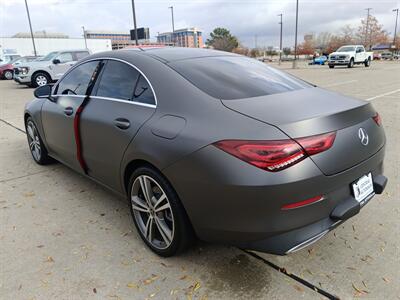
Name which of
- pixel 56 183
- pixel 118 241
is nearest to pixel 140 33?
pixel 56 183

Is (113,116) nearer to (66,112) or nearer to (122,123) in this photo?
(122,123)

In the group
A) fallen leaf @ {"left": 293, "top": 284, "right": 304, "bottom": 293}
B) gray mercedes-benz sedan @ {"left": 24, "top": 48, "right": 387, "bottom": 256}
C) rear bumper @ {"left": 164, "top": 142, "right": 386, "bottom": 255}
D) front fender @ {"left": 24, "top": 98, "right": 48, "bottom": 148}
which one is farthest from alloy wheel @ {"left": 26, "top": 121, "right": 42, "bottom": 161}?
fallen leaf @ {"left": 293, "top": 284, "right": 304, "bottom": 293}

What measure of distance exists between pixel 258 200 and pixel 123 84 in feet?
5.42

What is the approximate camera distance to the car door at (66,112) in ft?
11.4

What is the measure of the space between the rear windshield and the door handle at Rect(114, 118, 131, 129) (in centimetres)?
57

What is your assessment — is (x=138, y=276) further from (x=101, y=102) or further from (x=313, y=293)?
(x=101, y=102)

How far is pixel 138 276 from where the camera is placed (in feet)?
7.83

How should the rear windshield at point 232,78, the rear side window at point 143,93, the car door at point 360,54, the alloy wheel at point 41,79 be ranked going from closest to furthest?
the rear windshield at point 232,78 < the rear side window at point 143,93 < the alloy wheel at point 41,79 < the car door at point 360,54

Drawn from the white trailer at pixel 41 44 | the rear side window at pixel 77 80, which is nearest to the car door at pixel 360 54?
the rear side window at pixel 77 80

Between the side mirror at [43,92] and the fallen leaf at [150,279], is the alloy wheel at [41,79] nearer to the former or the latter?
the side mirror at [43,92]

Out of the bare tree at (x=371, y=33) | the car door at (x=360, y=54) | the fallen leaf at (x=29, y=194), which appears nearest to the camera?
the fallen leaf at (x=29, y=194)

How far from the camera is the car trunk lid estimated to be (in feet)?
6.48

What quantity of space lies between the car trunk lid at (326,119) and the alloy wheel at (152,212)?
0.83m

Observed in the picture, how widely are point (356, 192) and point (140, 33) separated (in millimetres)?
20761
